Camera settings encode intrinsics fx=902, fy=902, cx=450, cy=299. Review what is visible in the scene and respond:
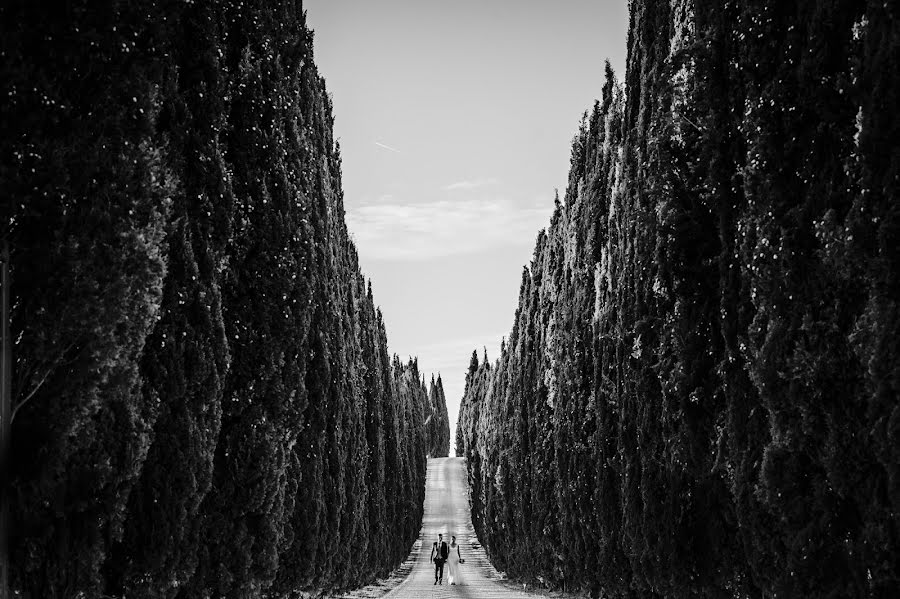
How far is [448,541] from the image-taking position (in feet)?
180

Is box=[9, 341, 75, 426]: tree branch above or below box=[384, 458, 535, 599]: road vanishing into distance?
above

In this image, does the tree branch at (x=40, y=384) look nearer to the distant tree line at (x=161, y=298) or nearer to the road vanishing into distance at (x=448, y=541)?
the distant tree line at (x=161, y=298)

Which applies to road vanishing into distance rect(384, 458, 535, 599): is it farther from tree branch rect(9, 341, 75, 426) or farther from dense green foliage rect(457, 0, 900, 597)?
tree branch rect(9, 341, 75, 426)

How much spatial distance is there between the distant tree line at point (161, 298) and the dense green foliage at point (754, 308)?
5.02 meters

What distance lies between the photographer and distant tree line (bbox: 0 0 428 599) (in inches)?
291

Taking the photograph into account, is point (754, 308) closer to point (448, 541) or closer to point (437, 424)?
point (448, 541)

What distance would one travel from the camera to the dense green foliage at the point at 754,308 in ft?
21.8

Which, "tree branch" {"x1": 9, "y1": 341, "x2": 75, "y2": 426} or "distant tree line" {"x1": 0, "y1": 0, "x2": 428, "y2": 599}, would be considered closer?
"tree branch" {"x1": 9, "y1": 341, "x2": 75, "y2": 426}

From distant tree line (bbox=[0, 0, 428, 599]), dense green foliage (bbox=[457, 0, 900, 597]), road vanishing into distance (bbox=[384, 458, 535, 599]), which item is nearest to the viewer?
dense green foliage (bbox=[457, 0, 900, 597])

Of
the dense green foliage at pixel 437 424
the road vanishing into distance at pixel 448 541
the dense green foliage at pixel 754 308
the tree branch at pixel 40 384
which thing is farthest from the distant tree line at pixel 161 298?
the dense green foliage at pixel 437 424

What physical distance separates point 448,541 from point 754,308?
1901 inches

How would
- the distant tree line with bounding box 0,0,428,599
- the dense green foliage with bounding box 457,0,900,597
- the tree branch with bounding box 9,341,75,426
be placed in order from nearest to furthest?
1. the dense green foliage with bounding box 457,0,900,597
2. the tree branch with bounding box 9,341,75,426
3. the distant tree line with bounding box 0,0,428,599

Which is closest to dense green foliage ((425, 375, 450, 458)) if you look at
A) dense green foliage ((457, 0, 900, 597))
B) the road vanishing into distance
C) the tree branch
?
the road vanishing into distance

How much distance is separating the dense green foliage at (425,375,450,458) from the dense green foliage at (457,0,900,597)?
78.1 m
